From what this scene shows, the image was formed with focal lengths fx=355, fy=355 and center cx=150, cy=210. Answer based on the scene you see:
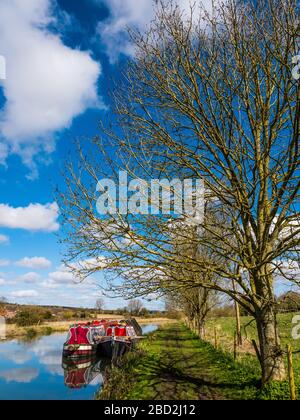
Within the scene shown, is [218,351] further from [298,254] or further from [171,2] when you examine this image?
[171,2]

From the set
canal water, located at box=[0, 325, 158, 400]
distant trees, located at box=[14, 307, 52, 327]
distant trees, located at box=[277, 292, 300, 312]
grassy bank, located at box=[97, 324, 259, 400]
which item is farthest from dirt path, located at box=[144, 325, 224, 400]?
distant trees, located at box=[14, 307, 52, 327]

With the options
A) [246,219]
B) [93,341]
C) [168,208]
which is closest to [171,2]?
[168,208]

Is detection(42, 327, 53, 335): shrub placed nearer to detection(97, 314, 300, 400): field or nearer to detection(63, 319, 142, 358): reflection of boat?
detection(63, 319, 142, 358): reflection of boat

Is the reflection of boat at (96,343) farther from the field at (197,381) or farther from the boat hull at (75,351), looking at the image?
the field at (197,381)

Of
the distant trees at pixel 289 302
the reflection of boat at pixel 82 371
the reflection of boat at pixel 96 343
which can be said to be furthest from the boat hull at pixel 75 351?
the distant trees at pixel 289 302

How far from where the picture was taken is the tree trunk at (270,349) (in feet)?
28.8

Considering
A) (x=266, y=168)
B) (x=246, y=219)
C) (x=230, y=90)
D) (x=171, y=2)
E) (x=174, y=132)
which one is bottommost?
(x=246, y=219)

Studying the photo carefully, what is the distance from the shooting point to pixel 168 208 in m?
9.06

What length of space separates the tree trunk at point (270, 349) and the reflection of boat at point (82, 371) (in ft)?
38.9

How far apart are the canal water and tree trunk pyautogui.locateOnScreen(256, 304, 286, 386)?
8462 mm

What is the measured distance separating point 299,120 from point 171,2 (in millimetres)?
4427

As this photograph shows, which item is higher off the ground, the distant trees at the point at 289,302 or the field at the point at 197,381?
the distant trees at the point at 289,302

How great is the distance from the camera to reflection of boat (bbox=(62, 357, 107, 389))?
61.4 feet

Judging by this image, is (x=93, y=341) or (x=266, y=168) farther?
(x=93, y=341)
